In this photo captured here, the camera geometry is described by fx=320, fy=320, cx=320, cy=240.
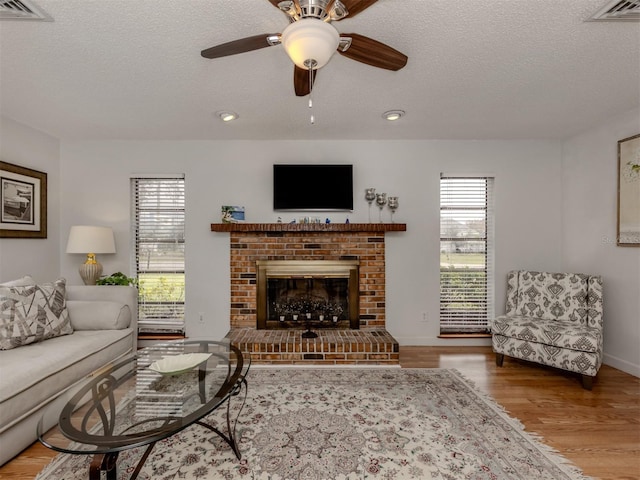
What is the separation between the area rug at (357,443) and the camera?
5.35ft

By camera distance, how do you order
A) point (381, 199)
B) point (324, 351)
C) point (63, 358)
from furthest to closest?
point (381, 199) < point (324, 351) < point (63, 358)

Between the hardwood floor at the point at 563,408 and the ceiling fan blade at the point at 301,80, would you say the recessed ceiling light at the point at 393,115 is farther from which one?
the hardwood floor at the point at 563,408

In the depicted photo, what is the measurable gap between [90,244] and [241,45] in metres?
2.75

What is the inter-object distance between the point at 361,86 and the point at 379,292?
7.04ft


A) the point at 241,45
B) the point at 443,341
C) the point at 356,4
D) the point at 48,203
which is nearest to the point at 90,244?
the point at 48,203

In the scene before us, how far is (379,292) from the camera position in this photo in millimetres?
3598

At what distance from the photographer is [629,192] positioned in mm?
2838

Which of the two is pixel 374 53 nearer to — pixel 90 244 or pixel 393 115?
pixel 393 115

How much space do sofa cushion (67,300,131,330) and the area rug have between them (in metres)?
1.08

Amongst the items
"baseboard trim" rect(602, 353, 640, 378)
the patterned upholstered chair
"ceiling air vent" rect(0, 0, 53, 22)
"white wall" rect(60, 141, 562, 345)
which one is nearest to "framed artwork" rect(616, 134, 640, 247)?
the patterned upholstered chair

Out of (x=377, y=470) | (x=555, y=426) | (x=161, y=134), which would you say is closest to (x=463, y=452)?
(x=377, y=470)

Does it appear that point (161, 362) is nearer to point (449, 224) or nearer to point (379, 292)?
point (379, 292)

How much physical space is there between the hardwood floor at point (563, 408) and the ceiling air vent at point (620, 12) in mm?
2336

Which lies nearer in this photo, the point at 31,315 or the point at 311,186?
the point at 31,315
